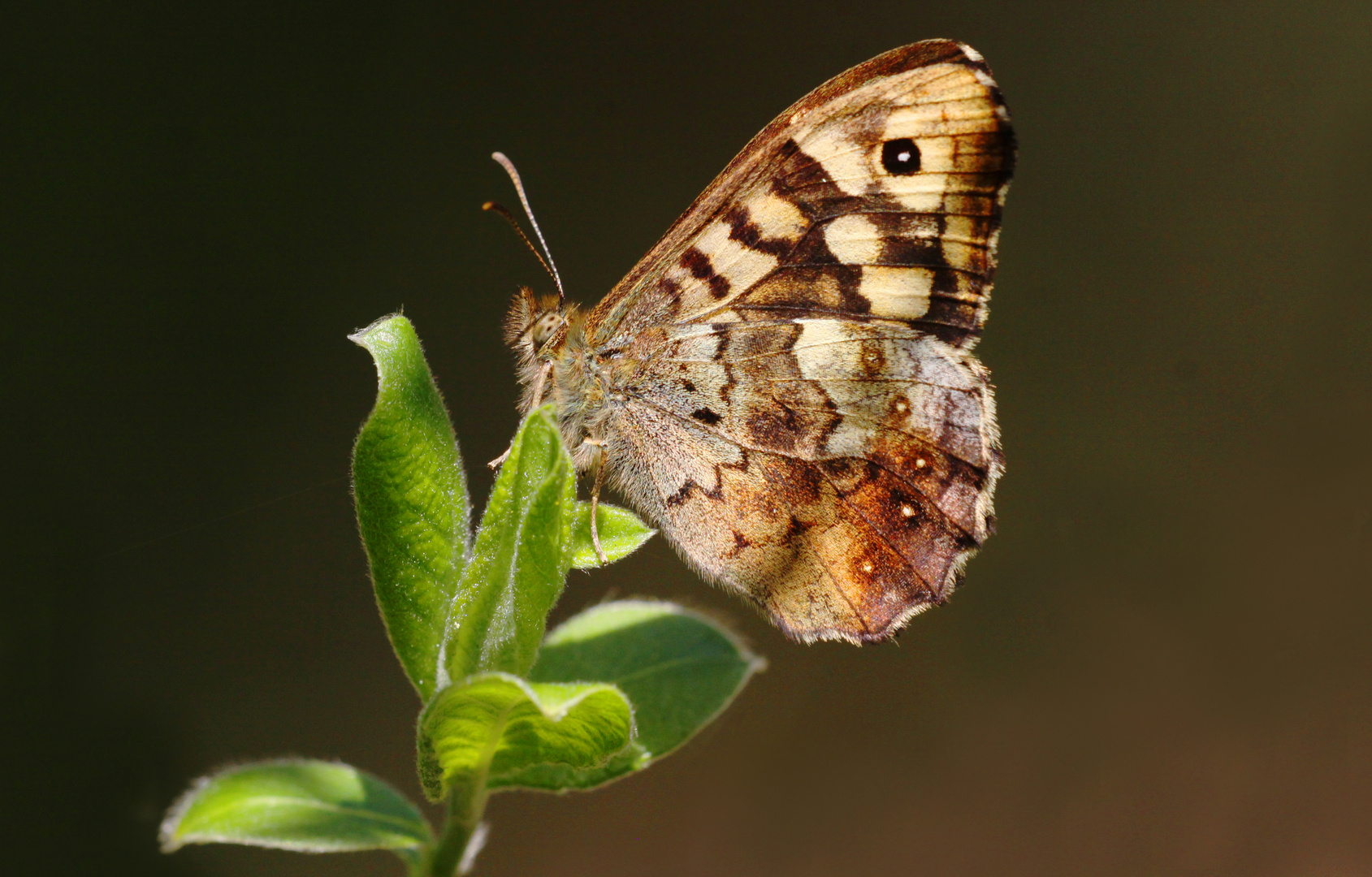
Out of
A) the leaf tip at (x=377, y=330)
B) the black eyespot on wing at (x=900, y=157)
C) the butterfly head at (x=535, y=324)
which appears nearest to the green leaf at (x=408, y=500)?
the leaf tip at (x=377, y=330)

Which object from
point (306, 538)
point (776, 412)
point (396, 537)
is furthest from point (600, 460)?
point (306, 538)

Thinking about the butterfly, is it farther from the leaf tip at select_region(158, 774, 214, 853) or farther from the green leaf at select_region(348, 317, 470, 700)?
the leaf tip at select_region(158, 774, 214, 853)

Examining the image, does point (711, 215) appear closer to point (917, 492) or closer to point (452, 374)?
point (917, 492)

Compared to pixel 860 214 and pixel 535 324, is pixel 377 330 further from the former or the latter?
pixel 860 214

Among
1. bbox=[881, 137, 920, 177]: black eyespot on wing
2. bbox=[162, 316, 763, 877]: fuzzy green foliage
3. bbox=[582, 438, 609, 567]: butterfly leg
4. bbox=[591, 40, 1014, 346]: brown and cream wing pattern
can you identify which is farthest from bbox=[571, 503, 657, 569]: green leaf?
bbox=[881, 137, 920, 177]: black eyespot on wing

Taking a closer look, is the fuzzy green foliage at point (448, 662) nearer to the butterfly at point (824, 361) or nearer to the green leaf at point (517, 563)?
the green leaf at point (517, 563)

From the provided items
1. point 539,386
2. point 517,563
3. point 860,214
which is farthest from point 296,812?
point 860,214
